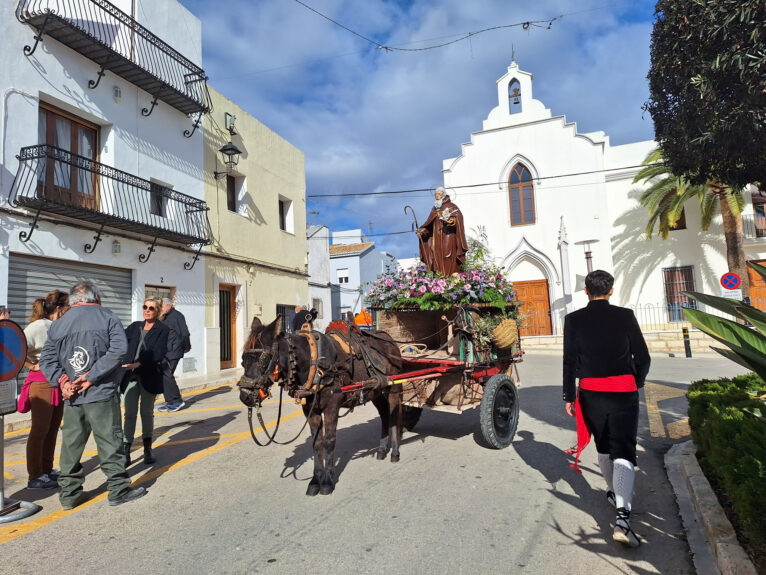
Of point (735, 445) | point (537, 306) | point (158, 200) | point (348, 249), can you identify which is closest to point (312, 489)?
point (735, 445)

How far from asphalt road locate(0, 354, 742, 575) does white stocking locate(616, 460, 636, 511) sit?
0.99 feet

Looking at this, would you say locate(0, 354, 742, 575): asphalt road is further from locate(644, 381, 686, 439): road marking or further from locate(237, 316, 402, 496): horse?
locate(237, 316, 402, 496): horse

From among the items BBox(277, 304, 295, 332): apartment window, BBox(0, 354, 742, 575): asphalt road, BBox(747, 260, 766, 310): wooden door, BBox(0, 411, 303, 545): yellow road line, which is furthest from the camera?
BBox(747, 260, 766, 310): wooden door

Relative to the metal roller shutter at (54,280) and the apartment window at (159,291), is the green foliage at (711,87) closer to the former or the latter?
the apartment window at (159,291)

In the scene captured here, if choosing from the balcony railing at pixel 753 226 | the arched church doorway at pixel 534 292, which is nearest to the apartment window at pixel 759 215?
the balcony railing at pixel 753 226

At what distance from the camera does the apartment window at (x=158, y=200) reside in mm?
12492

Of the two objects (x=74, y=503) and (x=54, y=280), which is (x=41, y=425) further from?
(x=54, y=280)

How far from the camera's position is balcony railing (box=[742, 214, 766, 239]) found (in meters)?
22.0

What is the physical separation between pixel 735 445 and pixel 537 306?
21060 mm

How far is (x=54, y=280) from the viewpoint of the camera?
389 inches

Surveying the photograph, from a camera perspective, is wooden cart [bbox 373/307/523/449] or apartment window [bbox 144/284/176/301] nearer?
wooden cart [bbox 373/307/523/449]

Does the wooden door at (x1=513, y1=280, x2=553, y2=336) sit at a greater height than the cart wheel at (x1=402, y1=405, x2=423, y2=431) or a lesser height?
greater

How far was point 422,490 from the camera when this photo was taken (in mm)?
4465

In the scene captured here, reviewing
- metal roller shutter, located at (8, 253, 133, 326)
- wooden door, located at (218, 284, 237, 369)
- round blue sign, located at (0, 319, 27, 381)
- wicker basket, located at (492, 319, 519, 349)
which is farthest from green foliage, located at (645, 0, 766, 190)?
wooden door, located at (218, 284, 237, 369)
